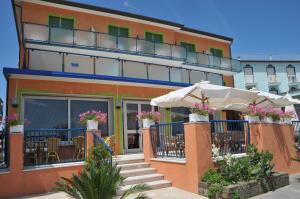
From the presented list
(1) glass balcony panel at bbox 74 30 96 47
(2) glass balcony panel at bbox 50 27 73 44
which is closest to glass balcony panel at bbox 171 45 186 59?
(1) glass balcony panel at bbox 74 30 96 47

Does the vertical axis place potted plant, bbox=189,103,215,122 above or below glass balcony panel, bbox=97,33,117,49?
below

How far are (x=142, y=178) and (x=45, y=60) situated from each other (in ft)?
30.0

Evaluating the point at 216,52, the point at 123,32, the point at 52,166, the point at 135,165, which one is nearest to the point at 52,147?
the point at 52,166

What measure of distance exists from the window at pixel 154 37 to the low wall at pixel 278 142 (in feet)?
44.1

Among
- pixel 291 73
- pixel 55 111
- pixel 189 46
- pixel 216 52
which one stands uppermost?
pixel 291 73

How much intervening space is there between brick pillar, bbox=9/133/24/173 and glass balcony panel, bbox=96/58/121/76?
27.8 ft

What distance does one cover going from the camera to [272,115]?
456 inches

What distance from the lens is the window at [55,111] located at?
1271 cm

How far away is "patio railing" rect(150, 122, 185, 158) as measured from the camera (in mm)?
10374

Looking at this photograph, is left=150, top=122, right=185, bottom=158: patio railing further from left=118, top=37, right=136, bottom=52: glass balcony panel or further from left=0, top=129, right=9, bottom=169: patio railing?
left=118, top=37, right=136, bottom=52: glass balcony panel

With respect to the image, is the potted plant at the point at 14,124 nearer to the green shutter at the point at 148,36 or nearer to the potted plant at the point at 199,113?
the potted plant at the point at 199,113

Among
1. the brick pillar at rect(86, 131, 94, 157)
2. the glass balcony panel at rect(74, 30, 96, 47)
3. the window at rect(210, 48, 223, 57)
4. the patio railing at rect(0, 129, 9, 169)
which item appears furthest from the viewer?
the window at rect(210, 48, 223, 57)

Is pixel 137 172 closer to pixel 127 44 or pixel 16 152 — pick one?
pixel 16 152

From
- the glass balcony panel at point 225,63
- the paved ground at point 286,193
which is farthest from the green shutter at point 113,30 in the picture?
the paved ground at point 286,193
